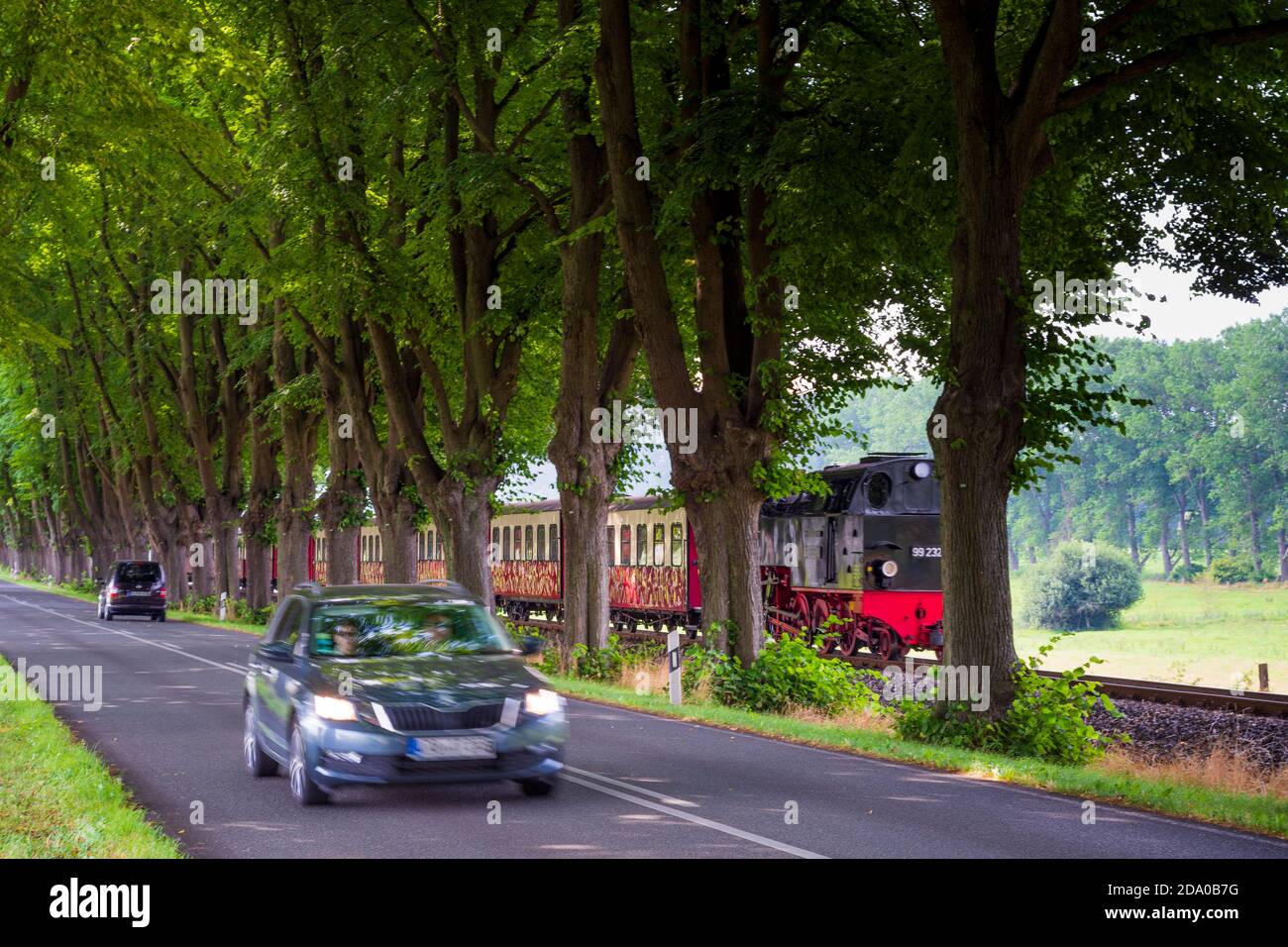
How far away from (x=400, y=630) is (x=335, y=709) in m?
1.32

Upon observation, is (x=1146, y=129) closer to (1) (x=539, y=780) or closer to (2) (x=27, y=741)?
(1) (x=539, y=780)

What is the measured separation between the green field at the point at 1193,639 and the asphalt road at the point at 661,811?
64.5 feet

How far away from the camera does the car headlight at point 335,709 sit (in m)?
9.97

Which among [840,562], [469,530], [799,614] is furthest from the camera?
[799,614]

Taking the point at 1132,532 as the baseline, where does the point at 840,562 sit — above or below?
below

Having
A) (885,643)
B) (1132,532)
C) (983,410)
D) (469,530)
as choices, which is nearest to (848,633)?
(885,643)

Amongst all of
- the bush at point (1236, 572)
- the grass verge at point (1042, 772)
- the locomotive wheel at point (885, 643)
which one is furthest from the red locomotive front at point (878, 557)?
the bush at point (1236, 572)

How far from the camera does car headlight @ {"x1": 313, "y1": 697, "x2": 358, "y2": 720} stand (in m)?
9.97

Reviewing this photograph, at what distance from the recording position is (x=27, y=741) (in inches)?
544

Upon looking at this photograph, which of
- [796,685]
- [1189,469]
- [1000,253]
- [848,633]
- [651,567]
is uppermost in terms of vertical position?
[1189,469]

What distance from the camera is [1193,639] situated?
179ft

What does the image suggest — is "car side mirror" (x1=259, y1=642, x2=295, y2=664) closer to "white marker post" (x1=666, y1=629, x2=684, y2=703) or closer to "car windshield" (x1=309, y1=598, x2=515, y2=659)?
"car windshield" (x1=309, y1=598, x2=515, y2=659)

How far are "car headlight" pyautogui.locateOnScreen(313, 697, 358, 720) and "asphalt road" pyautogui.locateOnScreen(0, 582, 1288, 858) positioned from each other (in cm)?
71

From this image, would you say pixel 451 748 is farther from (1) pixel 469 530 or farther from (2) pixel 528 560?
(2) pixel 528 560
